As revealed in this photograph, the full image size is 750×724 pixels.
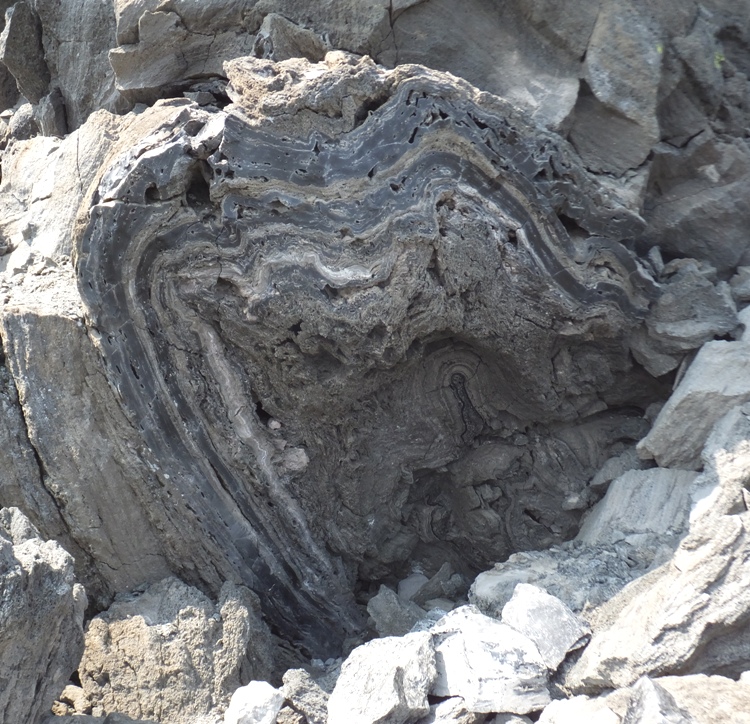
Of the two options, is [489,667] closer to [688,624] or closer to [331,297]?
[688,624]

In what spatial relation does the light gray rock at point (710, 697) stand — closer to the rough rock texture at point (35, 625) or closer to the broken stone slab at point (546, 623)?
the broken stone slab at point (546, 623)

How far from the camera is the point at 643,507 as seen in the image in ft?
14.9

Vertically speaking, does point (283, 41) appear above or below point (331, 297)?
above

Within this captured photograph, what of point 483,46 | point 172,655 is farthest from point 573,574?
point 483,46

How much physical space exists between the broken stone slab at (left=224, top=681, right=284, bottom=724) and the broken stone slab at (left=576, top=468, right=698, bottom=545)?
2091mm

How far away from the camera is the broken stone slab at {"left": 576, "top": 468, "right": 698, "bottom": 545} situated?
4391mm

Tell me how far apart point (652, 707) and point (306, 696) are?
180 cm

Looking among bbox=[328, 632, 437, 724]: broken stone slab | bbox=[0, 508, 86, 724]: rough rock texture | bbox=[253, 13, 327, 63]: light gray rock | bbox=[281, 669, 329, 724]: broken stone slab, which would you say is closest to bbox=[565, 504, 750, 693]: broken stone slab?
bbox=[328, 632, 437, 724]: broken stone slab

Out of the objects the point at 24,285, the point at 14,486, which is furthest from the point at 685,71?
the point at 14,486

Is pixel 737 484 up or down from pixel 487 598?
up

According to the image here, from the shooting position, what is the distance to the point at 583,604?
4016 millimetres

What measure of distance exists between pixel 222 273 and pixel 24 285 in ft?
4.21

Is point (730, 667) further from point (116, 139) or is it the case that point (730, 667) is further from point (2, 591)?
point (116, 139)

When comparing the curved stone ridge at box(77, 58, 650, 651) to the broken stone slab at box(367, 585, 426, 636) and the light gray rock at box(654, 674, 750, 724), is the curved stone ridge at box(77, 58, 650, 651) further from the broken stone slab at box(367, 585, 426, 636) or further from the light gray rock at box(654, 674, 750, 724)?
the light gray rock at box(654, 674, 750, 724)
